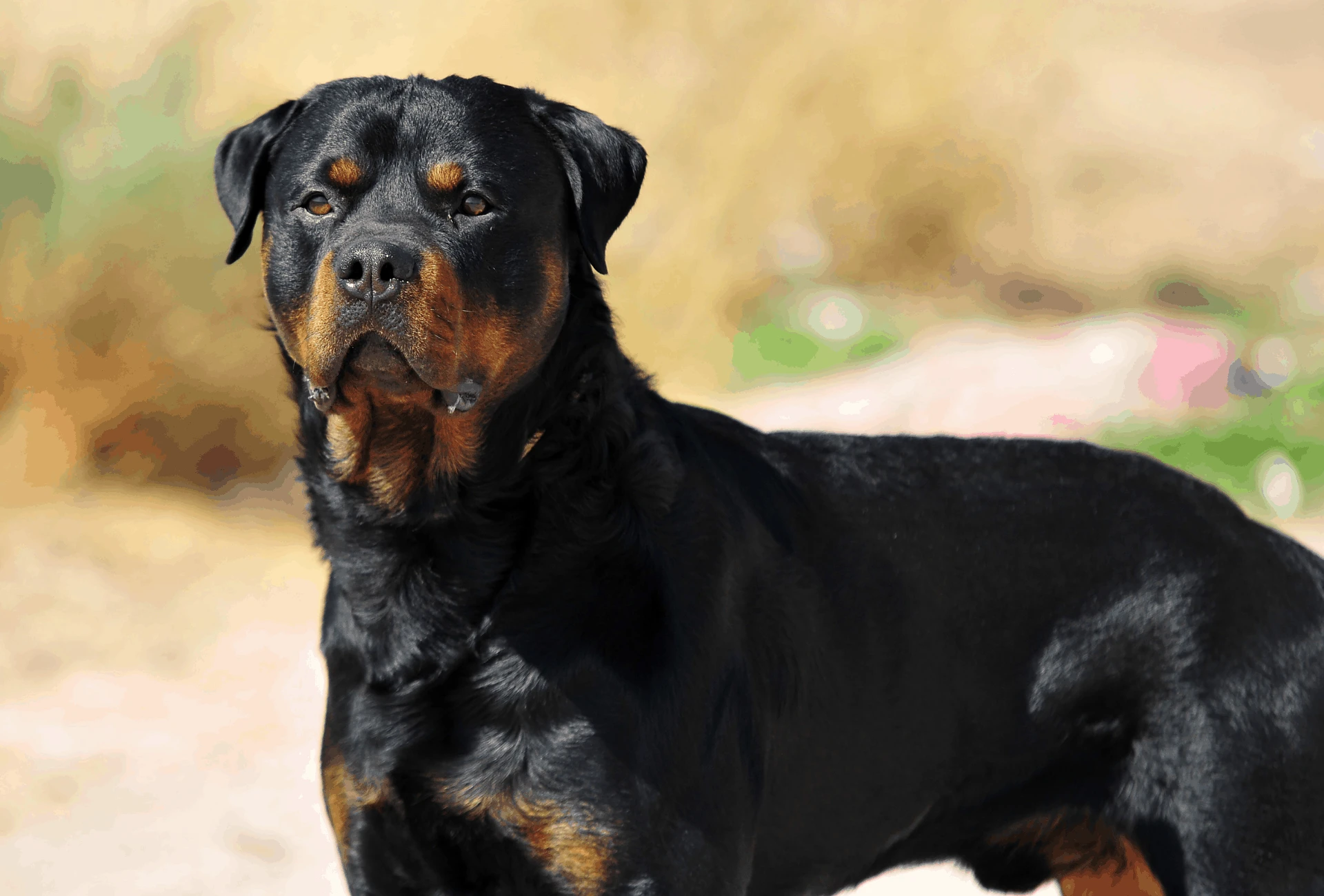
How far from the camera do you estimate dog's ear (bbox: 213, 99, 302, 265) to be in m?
2.84

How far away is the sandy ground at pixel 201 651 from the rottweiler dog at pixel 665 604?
42.2 inches

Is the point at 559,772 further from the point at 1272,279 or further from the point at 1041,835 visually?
the point at 1272,279

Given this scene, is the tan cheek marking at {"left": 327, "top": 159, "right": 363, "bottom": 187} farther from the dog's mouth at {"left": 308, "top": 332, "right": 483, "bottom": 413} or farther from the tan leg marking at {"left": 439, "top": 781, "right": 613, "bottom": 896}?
the tan leg marking at {"left": 439, "top": 781, "right": 613, "bottom": 896}

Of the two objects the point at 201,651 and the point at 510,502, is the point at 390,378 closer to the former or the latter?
the point at 510,502

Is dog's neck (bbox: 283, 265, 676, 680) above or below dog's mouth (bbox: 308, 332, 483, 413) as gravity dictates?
below

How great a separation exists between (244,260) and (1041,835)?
6.53m

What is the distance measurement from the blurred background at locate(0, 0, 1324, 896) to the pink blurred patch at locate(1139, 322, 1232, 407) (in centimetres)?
4

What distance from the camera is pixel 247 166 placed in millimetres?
2838

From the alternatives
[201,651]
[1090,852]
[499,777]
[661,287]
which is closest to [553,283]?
[499,777]

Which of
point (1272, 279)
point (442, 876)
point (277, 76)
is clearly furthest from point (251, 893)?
point (1272, 279)

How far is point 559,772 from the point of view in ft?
7.94

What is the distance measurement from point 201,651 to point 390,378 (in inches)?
191

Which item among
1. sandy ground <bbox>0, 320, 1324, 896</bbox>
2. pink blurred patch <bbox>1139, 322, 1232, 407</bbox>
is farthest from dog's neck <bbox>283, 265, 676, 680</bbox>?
pink blurred patch <bbox>1139, 322, 1232, 407</bbox>

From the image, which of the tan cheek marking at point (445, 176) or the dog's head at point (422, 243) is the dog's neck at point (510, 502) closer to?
the dog's head at point (422, 243)
